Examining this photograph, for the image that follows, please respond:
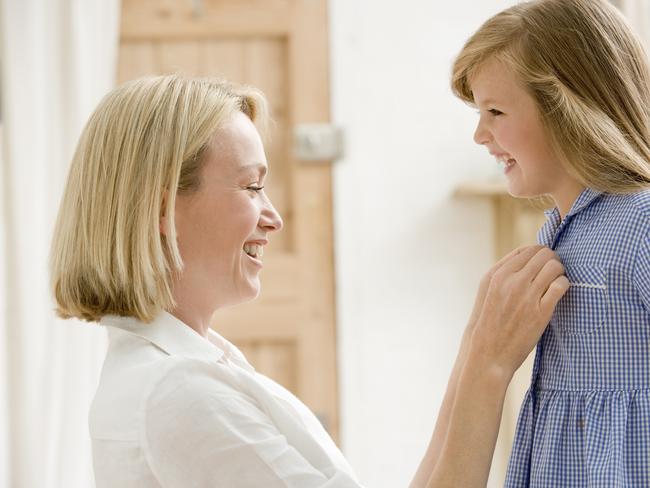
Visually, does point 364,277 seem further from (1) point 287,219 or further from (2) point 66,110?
(2) point 66,110

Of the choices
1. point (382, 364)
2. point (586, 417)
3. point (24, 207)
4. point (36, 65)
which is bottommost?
point (382, 364)

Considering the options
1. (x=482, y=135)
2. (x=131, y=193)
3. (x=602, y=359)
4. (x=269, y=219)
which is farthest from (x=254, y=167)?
(x=602, y=359)

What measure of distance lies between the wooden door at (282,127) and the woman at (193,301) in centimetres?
138

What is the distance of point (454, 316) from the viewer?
2828 millimetres

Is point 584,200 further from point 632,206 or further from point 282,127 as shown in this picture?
point 282,127

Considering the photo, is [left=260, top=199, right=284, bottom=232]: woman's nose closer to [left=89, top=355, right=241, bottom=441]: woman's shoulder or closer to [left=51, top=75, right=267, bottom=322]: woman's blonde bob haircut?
[left=51, top=75, right=267, bottom=322]: woman's blonde bob haircut

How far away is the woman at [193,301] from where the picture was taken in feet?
3.68

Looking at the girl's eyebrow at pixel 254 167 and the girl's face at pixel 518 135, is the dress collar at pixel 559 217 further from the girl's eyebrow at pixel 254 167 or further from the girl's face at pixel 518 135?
the girl's eyebrow at pixel 254 167

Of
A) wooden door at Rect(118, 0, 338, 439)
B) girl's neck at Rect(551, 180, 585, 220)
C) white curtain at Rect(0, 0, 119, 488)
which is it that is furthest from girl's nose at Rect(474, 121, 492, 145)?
white curtain at Rect(0, 0, 119, 488)

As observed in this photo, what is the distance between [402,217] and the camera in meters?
2.83

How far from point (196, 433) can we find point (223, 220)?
1.06ft

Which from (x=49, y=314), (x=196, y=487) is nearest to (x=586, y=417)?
(x=196, y=487)

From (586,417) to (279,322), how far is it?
167 centimetres

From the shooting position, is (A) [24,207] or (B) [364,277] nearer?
(A) [24,207]
